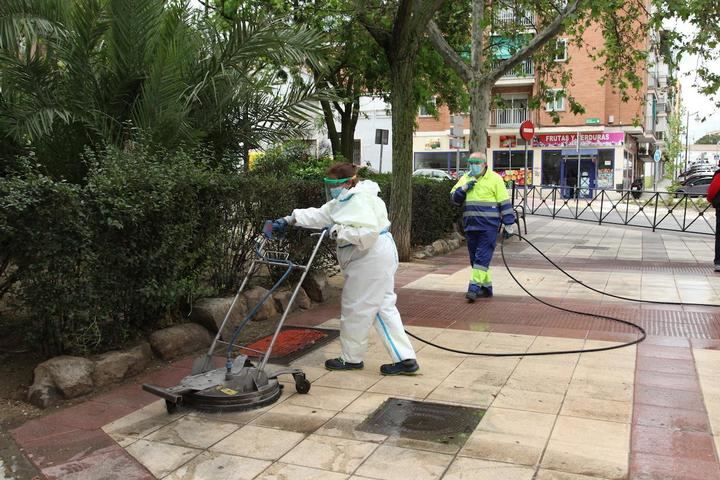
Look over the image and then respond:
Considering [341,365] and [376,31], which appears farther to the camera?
[376,31]

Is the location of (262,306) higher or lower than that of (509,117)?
lower

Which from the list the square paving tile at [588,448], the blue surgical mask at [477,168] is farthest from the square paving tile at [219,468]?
the blue surgical mask at [477,168]

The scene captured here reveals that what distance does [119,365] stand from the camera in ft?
15.5

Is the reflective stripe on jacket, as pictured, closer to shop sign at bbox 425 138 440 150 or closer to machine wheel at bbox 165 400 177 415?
machine wheel at bbox 165 400 177 415

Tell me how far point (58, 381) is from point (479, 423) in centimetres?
279

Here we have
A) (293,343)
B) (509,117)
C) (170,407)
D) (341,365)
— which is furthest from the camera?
(509,117)

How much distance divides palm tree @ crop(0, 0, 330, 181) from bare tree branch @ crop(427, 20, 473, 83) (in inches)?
279

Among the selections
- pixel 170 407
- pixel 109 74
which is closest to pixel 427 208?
pixel 109 74

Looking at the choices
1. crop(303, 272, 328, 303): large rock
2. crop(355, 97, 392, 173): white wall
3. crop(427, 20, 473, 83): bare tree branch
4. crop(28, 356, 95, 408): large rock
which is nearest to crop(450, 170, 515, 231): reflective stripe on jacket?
crop(303, 272, 328, 303): large rock

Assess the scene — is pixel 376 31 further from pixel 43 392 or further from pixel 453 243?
pixel 43 392

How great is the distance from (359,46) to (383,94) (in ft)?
16.0

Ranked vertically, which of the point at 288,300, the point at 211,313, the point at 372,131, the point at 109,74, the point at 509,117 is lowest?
the point at 288,300

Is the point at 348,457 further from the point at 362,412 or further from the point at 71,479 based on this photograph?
the point at 71,479

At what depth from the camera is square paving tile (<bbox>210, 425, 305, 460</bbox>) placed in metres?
3.57
